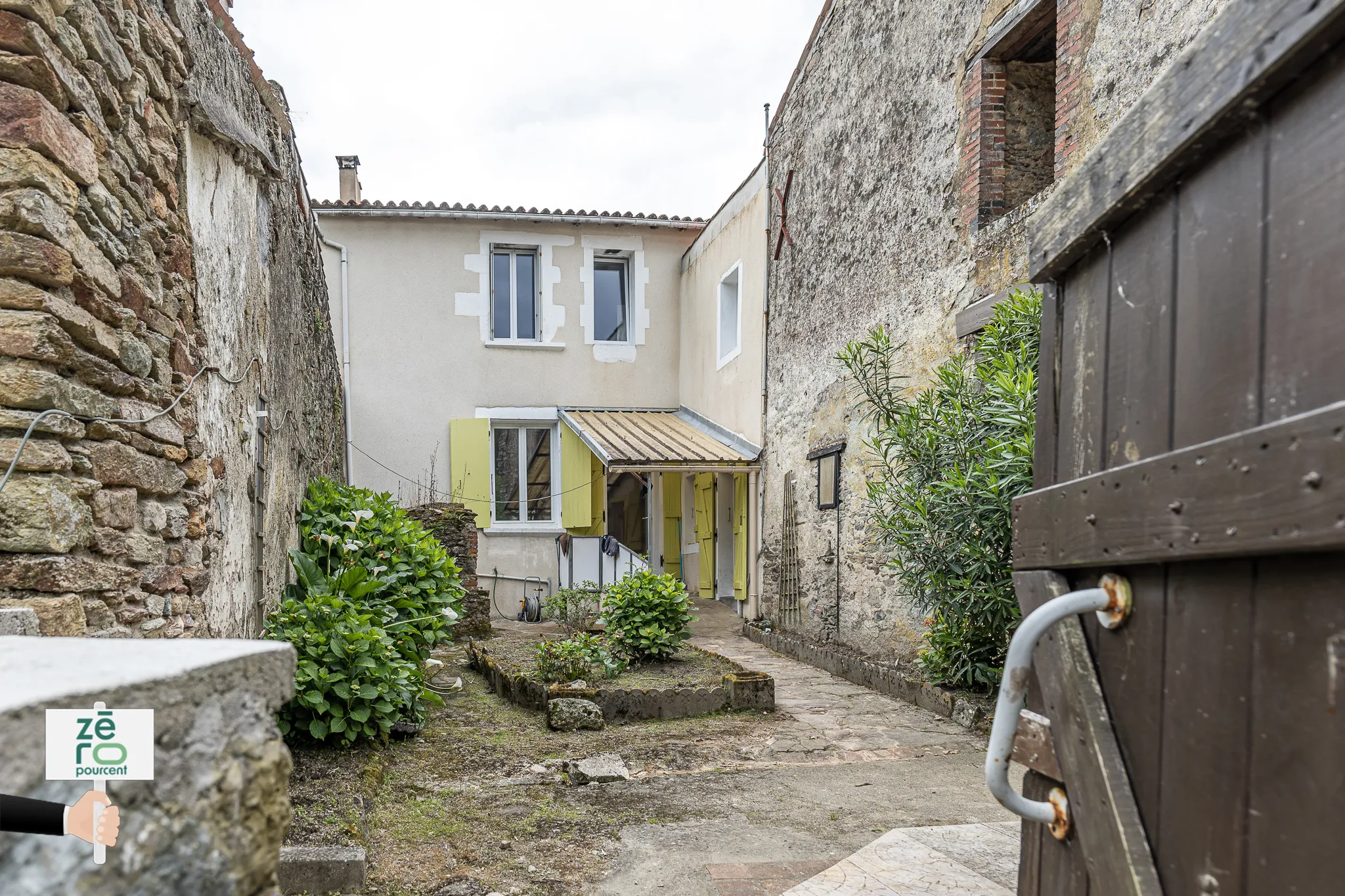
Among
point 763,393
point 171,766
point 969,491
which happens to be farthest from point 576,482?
point 171,766

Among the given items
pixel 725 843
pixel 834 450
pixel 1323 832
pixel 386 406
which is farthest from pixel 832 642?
pixel 1323 832

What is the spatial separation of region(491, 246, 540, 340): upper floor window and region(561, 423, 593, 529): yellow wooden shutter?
168cm

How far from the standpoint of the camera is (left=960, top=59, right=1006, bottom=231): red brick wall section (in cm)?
652

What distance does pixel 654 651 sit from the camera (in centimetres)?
709

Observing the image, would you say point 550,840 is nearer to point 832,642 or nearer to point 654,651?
point 654,651

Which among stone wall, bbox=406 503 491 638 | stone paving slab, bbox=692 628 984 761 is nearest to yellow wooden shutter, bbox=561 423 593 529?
stone wall, bbox=406 503 491 638

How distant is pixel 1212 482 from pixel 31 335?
247 centimetres

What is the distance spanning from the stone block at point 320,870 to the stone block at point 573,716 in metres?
2.54

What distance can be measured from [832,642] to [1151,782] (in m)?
7.51

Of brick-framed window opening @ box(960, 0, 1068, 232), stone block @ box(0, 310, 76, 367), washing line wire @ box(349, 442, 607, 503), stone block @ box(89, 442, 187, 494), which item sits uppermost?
brick-framed window opening @ box(960, 0, 1068, 232)

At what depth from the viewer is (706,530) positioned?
12.8m

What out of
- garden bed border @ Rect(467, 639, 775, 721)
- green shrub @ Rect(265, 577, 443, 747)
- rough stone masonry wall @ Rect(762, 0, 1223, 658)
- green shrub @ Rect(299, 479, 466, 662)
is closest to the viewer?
green shrub @ Rect(265, 577, 443, 747)

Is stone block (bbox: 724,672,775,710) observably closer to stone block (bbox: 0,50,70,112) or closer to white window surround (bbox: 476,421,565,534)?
stone block (bbox: 0,50,70,112)

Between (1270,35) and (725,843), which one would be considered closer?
(1270,35)
